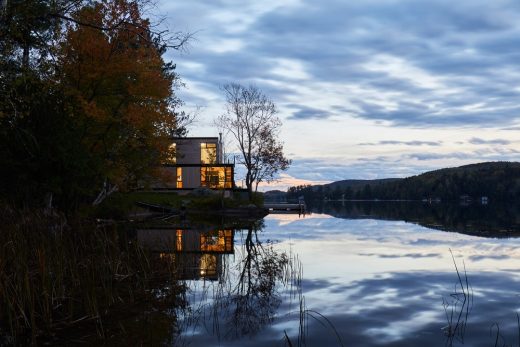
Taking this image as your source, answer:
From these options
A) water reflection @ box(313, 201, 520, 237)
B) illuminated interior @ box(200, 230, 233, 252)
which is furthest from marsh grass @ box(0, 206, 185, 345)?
water reflection @ box(313, 201, 520, 237)

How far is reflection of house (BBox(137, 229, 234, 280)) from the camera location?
14.0 meters

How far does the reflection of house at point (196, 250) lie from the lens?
46.0ft

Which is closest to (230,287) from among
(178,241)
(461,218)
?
(178,241)

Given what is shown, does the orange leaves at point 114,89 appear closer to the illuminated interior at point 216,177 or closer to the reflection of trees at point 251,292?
the reflection of trees at point 251,292

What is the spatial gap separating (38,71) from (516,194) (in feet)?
520

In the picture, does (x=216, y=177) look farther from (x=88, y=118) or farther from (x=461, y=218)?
(x=88, y=118)

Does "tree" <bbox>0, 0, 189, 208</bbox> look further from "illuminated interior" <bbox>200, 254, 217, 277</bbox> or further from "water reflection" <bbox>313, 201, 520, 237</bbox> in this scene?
Answer: "water reflection" <bbox>313, 201, 520, 237</bbox>

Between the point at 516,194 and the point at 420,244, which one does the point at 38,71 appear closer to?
the point at 420,244

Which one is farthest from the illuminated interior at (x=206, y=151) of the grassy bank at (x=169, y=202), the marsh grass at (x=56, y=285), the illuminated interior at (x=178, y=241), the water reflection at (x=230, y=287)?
the marsh grass at (x=56, y=285)

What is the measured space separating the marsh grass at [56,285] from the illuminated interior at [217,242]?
4.94m

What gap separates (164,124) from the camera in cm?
2961

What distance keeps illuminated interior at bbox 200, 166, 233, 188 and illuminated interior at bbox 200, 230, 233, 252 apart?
139ft

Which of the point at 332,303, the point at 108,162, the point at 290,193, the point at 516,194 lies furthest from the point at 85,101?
the point at 290,193

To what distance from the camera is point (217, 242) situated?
882 inches
